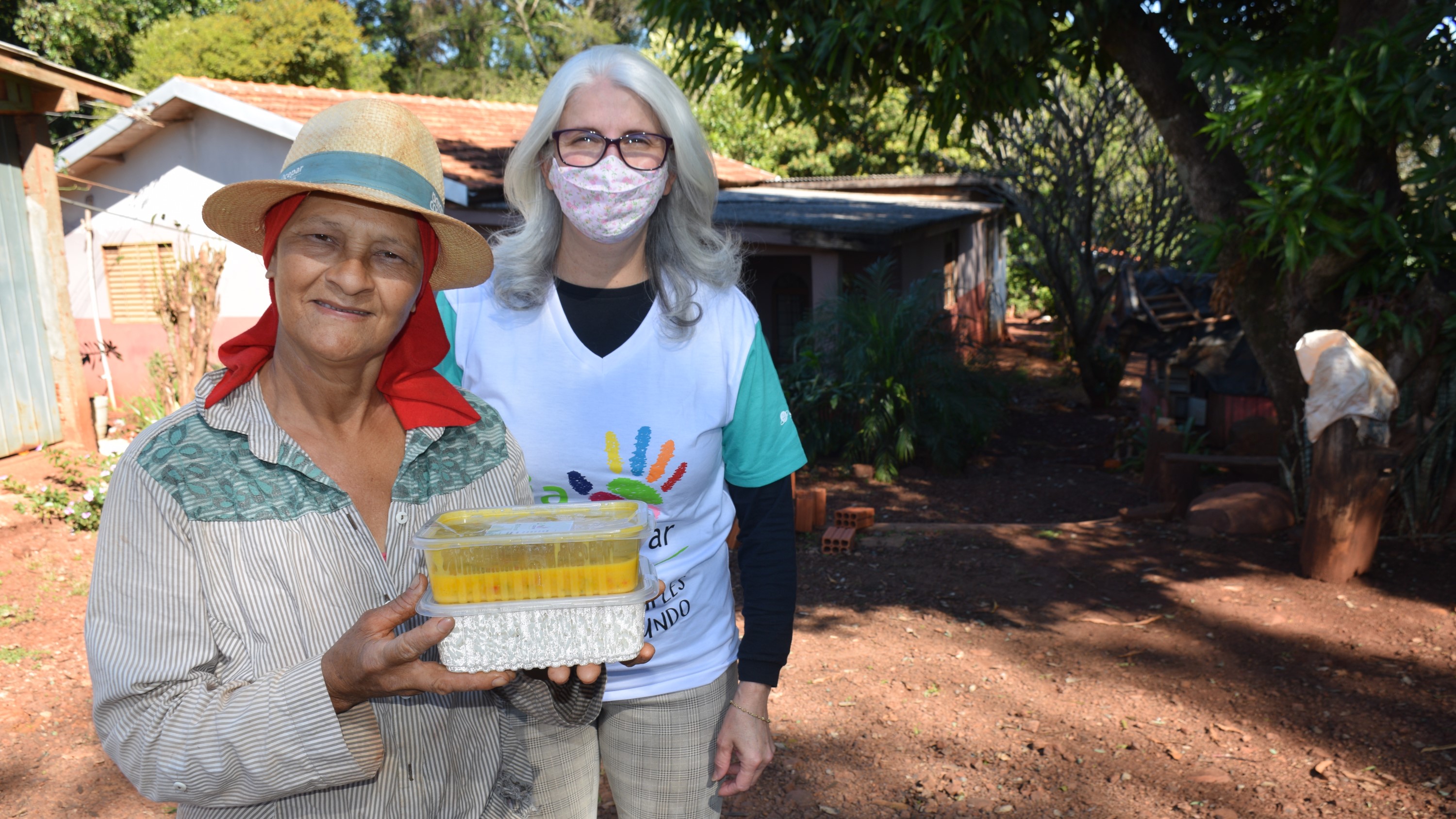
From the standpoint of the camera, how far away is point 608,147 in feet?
6.67

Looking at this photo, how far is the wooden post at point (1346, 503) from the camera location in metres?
5.65

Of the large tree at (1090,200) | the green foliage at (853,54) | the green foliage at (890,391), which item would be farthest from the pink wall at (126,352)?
the large tree at (1090,200)

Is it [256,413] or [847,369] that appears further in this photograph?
[847,369]

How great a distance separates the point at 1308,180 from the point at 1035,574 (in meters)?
2.85

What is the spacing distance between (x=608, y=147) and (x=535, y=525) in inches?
36.3

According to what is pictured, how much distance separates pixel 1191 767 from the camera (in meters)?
3.85

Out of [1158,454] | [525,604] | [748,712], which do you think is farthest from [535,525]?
[1158,454]

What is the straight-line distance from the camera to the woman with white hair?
6.36 feet

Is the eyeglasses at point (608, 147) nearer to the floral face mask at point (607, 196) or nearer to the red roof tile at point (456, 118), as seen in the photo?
the floral face mask at point (607, 196)

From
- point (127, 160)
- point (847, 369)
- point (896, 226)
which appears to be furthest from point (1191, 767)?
point (127, 160)

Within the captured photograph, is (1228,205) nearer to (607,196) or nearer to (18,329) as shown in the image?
(607,196)

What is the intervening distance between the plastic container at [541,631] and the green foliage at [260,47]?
21239 millimetres

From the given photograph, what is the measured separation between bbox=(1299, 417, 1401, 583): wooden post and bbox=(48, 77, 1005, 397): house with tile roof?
5.89 m

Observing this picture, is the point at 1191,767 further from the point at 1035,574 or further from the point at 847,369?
the point at 847,369
